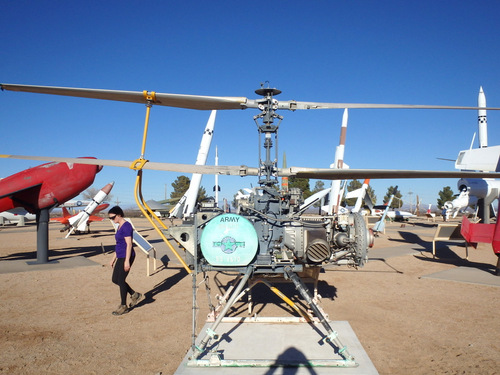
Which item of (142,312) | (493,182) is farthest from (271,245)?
(493,182)

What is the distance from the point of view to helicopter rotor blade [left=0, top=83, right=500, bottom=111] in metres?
4.24

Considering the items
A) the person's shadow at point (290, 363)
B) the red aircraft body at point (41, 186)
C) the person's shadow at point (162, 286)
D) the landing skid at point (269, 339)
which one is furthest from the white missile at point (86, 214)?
the person's shadow at point (290, 363)

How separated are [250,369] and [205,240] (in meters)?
1.89

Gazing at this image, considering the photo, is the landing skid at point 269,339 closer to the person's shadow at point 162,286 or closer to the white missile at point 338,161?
the person's shadow at point 162,286

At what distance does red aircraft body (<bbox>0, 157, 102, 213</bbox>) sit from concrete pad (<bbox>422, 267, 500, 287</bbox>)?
1336 centimetres

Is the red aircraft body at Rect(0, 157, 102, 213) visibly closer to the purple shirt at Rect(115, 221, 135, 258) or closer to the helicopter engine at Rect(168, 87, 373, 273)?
the purple shirt at Rect(115, 221, 135, 258)

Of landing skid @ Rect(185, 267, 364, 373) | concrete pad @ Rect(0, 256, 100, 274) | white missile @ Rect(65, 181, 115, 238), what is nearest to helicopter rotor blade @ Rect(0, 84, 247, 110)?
landing skid @ Rect(185, 267, 364, 373)

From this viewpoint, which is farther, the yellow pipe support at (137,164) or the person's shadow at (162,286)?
the person's shadow at (162,286)

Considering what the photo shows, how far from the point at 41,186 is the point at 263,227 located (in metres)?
11.2

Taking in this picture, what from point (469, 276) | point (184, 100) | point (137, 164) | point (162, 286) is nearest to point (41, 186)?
point (162, 286)

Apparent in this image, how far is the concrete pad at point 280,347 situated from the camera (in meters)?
4.59

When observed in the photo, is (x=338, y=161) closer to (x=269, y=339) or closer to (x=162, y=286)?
(x=162, y=286)

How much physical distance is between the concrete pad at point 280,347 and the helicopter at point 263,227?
0.68 ft

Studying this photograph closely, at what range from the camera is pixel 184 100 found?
4594 mm
